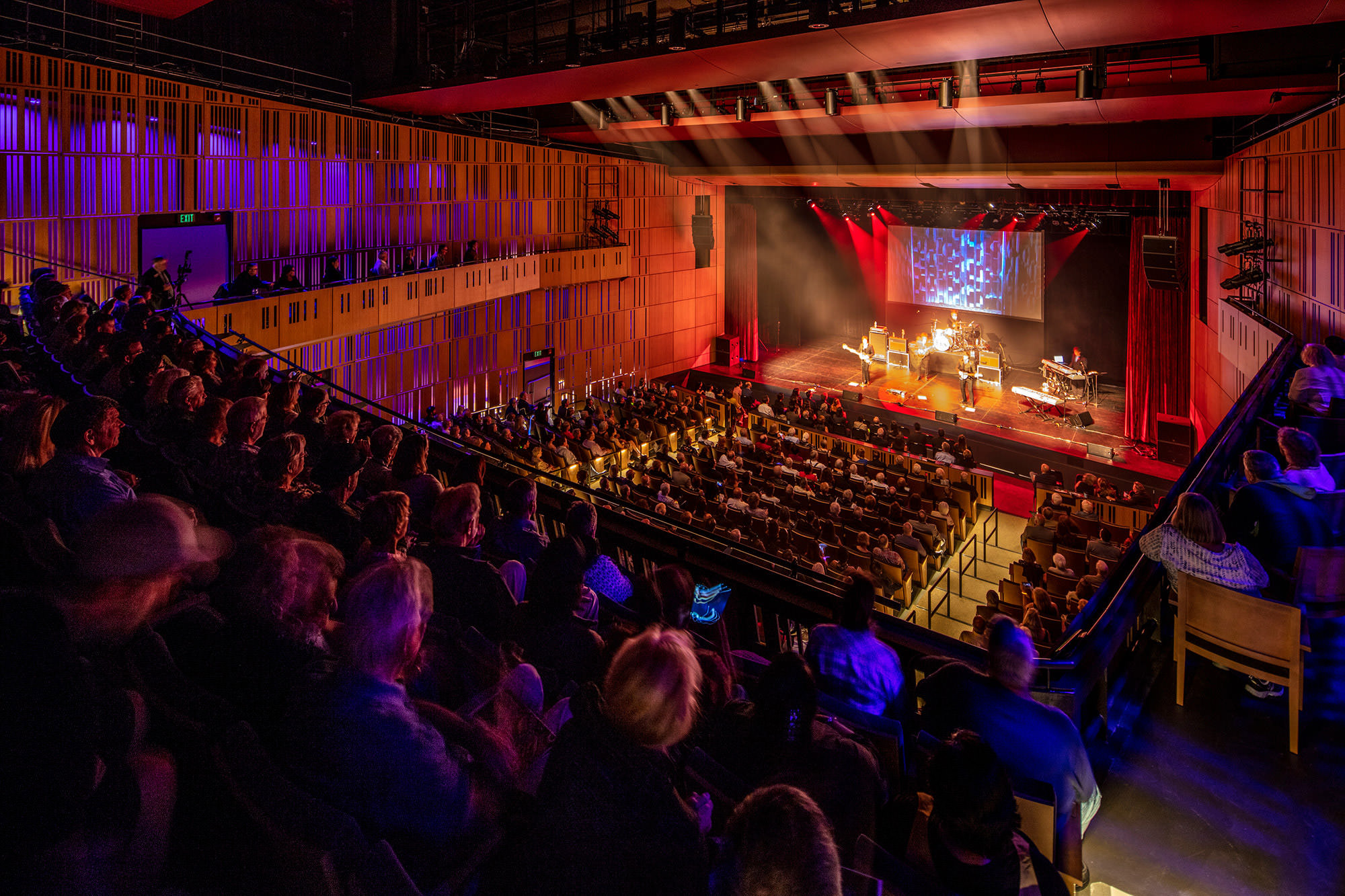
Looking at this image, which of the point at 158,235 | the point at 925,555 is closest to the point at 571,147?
the point at 158,235

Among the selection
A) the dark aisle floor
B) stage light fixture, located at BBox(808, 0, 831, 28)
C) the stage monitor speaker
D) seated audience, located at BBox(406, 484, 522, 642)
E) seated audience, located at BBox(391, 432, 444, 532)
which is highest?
stage light fixture, located at BBox(808, 0, 831, 28)

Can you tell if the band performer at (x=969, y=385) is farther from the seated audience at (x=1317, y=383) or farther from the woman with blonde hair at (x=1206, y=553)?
the woman with blonde hair at (x=1206, y=553)

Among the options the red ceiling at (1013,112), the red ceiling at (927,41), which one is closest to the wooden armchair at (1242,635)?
the red ceiling at (927,41)

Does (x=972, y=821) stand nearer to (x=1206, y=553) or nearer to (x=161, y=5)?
(x=1206, y=553)

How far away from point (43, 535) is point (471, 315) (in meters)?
13.3

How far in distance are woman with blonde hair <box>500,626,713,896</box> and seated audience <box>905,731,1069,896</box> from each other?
471mm

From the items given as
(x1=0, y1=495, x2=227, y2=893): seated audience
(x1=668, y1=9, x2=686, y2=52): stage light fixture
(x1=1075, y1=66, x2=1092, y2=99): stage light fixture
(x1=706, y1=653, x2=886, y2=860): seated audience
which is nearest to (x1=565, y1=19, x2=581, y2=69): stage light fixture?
(x1=668, y1=9, x2=686, y2=52): stage light fixture

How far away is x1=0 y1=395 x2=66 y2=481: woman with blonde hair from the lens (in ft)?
9.73

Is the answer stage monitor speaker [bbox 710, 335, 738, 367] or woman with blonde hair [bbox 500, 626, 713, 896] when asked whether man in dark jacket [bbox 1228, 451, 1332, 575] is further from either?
stage monitor speaker [bbox 710, 335, 738, 367]

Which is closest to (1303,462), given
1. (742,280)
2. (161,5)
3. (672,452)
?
(161,5)

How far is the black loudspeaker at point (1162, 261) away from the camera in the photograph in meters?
12.2

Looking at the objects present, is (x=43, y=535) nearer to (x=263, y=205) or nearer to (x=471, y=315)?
(x=263, y=205)

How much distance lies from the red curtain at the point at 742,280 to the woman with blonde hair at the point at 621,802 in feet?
65.1

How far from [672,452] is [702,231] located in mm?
7353
